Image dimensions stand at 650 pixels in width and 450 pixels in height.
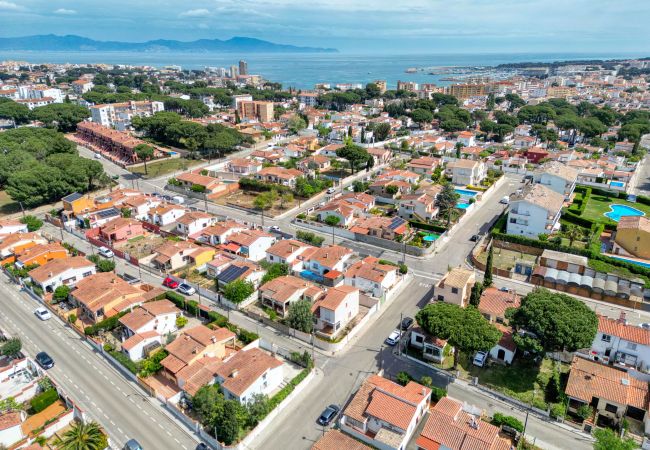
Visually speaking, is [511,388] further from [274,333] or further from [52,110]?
[52,110]

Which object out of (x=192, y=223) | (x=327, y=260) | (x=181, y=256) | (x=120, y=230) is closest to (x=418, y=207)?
(x=327, y=260)

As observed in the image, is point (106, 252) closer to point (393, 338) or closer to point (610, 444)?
point (393, 338)

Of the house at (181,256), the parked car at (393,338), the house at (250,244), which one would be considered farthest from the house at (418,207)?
the house at (181,256)

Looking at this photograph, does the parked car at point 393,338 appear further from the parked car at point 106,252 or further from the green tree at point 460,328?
the parked car at point 106,252

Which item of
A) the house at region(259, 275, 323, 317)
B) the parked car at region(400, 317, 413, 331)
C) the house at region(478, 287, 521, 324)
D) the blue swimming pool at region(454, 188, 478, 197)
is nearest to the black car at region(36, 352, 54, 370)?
the house at region(259, 275, 323, 317)

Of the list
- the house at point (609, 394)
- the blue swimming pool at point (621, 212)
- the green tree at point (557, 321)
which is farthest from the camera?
the blue swimming pool at point (621, 212)
